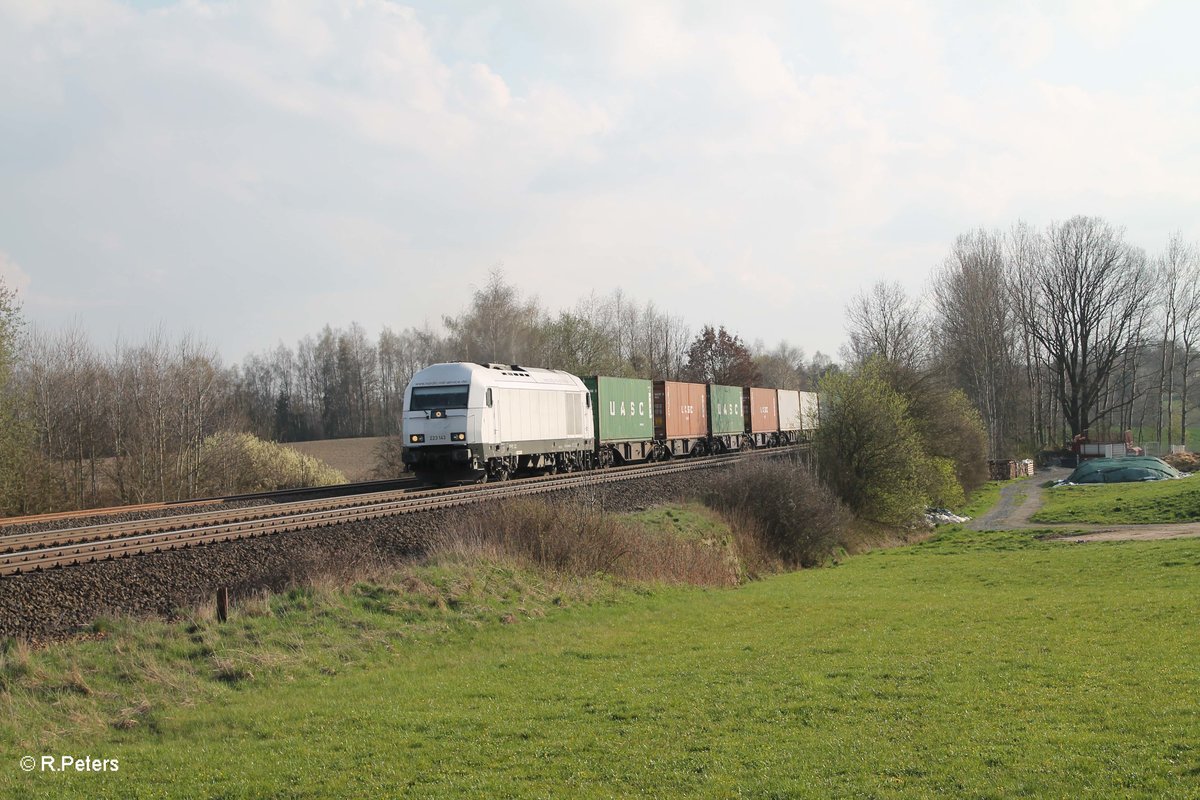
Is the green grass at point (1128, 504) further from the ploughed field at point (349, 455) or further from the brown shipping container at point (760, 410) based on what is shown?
the ploughed field at point (349, 455)

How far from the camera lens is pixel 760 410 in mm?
52031

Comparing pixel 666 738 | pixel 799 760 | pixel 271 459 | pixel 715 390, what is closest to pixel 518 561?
pixel 666 738

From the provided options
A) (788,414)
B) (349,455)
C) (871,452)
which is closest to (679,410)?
(871,452)

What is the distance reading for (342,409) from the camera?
98.2 m

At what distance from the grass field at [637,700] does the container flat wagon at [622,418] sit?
1830 centimetres

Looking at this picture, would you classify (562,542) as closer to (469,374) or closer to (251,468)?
(469,374)

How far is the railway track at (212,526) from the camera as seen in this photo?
563 inches

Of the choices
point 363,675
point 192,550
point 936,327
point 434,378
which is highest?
point 936,327

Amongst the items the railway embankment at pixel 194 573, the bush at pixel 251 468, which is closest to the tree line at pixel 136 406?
the bush at pixel 251 468

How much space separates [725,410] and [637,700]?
124 feet

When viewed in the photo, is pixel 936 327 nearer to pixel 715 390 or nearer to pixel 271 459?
pixel 715 390

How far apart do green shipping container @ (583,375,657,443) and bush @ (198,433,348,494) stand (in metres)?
12.0

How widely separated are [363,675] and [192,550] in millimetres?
6024

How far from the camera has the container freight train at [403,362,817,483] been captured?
1004 inches
